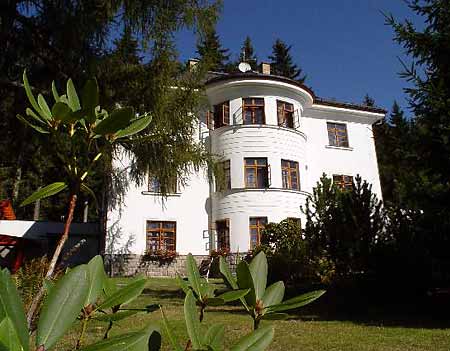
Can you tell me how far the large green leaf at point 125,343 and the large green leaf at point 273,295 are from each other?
0.32 metres

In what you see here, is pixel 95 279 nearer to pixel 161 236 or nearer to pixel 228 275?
pixel 228 275

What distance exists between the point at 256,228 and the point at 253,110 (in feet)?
20.1

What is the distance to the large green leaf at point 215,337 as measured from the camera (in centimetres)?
62

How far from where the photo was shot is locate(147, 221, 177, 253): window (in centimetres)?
2009

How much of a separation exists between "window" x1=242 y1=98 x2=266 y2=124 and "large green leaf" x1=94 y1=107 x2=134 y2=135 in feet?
68.0

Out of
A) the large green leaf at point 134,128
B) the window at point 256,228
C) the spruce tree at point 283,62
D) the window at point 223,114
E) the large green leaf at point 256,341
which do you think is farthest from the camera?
the spruce tree at point 283,62

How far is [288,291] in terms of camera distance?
11.9 m

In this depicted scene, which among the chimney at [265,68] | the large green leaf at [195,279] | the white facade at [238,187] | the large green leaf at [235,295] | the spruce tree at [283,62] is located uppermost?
the spruce tree at [283,62]

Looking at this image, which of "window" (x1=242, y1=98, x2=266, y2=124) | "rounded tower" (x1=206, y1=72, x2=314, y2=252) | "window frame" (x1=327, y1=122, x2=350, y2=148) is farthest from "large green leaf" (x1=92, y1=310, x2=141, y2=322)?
"window frame" (x1=327, y1=122, x2=350, y2=148)

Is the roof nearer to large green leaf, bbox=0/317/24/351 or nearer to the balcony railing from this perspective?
the balcony railing

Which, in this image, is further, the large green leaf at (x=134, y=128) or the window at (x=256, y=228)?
the window at (x=256, y=228)

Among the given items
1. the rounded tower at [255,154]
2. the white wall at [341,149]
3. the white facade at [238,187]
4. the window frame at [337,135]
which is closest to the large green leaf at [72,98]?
the white facade at [238,187]

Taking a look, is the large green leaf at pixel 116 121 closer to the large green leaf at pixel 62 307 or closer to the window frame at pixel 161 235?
the large green leaf at pixel 62 307

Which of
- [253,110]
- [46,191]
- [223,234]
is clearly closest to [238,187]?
[223,234]
